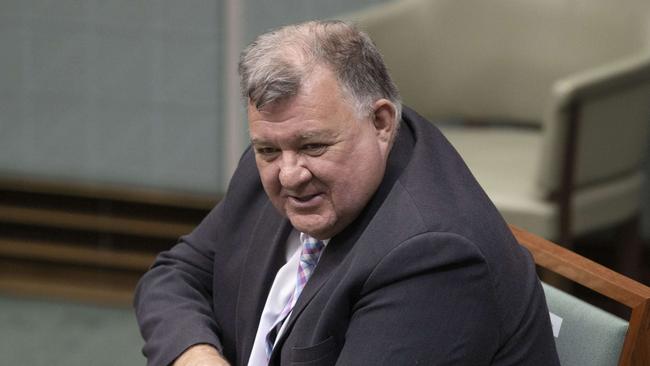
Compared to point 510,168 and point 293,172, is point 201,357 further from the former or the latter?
point 510,168

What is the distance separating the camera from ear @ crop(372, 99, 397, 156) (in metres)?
1.92

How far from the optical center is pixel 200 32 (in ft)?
13.7

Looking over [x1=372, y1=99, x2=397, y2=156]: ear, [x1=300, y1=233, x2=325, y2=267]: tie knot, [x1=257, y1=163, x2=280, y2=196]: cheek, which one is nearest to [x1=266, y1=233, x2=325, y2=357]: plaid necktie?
[x1=300, y1=233, x2=325, y2=267]: tie knot

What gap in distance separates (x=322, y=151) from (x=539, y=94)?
2.08 meters

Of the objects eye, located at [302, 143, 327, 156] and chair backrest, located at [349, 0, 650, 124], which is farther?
chair backrest, located at [349, 0, 650, 124]

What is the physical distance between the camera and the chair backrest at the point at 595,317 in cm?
198

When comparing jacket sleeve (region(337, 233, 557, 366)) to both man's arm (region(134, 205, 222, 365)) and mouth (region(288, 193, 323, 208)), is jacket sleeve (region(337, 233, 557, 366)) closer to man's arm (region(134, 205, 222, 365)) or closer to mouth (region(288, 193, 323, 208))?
mouth (region(288, 193, 323, 208))

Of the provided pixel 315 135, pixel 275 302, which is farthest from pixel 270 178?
pixel 275 302

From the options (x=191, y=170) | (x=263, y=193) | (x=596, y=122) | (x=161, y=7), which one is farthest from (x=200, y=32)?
(x=263, y=193)

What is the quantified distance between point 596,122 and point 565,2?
0.50 m

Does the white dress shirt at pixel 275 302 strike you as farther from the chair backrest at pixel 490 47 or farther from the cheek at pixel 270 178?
the chair backrest at pixel 490 47

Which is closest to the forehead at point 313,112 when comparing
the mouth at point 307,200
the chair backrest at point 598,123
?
the mouth at point 307,200

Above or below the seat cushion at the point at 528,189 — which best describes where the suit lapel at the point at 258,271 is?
above

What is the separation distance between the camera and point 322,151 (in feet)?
6.26
